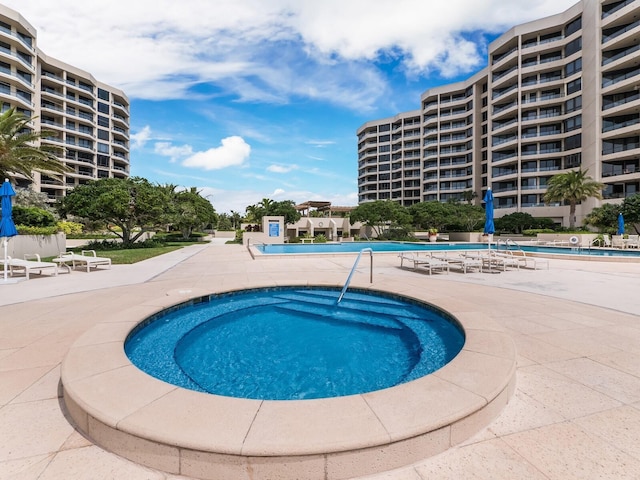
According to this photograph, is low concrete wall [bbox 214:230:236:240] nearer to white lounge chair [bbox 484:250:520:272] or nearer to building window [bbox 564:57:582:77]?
white lounge chair [bbox 484:250:520:272]

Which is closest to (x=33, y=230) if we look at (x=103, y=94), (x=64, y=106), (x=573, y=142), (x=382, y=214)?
(x=382, y=214)

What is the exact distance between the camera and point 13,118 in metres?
18.9

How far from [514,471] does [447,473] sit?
0.50m

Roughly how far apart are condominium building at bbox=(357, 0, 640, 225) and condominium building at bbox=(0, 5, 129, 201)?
A: 65991 millimetres

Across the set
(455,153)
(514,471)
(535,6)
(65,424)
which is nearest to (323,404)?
(514,471)

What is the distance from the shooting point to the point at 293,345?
5.72m

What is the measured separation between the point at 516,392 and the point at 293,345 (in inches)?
136

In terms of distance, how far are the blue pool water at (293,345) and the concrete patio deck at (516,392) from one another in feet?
2.63

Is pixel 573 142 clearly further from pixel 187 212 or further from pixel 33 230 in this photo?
pixel 33 230

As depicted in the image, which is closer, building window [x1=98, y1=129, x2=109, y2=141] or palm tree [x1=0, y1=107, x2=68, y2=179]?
palm tree [x1=0, y1=107, x2=68, y2=179]

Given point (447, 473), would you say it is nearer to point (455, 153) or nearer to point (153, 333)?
point (153, 333)

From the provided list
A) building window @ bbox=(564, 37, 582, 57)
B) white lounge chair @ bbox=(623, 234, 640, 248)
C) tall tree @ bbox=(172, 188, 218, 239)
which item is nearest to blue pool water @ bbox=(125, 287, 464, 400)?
tall tree @ bbox=(172, 188, 218, 239)

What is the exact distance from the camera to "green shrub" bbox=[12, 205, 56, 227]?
18156mm


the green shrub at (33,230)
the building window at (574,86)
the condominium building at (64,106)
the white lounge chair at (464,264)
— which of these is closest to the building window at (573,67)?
the building window at (574,86)
